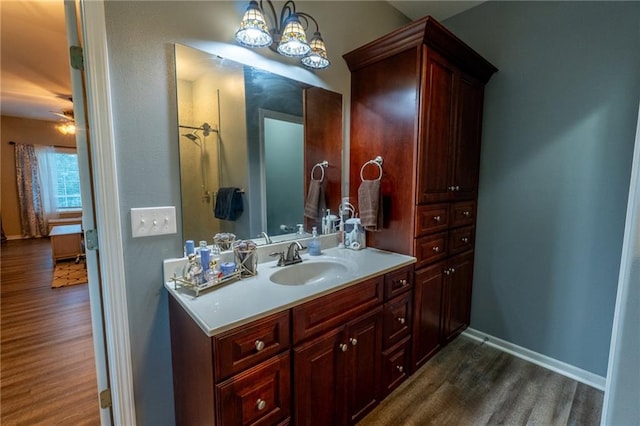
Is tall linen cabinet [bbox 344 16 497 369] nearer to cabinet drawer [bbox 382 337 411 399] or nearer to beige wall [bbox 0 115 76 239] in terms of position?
cabinet drawer [bbox 382 337 411 399]

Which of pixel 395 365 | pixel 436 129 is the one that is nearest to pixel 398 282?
pixel 395 365

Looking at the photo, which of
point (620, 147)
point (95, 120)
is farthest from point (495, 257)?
point (95, 120)

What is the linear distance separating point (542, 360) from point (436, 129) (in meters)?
1.84

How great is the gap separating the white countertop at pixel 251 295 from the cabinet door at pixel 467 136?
915 millimetres

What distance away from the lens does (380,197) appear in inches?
71.3

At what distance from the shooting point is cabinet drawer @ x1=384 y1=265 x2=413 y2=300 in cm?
154

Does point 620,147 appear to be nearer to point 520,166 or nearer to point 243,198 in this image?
point 520,166

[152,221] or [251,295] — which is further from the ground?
[152,221]

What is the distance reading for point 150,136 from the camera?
1.22 metres

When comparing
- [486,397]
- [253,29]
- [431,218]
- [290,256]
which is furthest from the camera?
→ [431,218]

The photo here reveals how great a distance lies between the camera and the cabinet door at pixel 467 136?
6.44 ft

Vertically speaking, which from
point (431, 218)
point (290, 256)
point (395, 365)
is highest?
point (431, 218)

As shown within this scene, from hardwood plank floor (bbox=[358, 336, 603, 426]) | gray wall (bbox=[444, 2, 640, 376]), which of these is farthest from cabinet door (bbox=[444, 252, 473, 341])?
hardwood plank floor (bbox=[358, 336, 603, 426])

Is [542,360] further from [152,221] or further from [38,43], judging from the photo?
[38,43]
